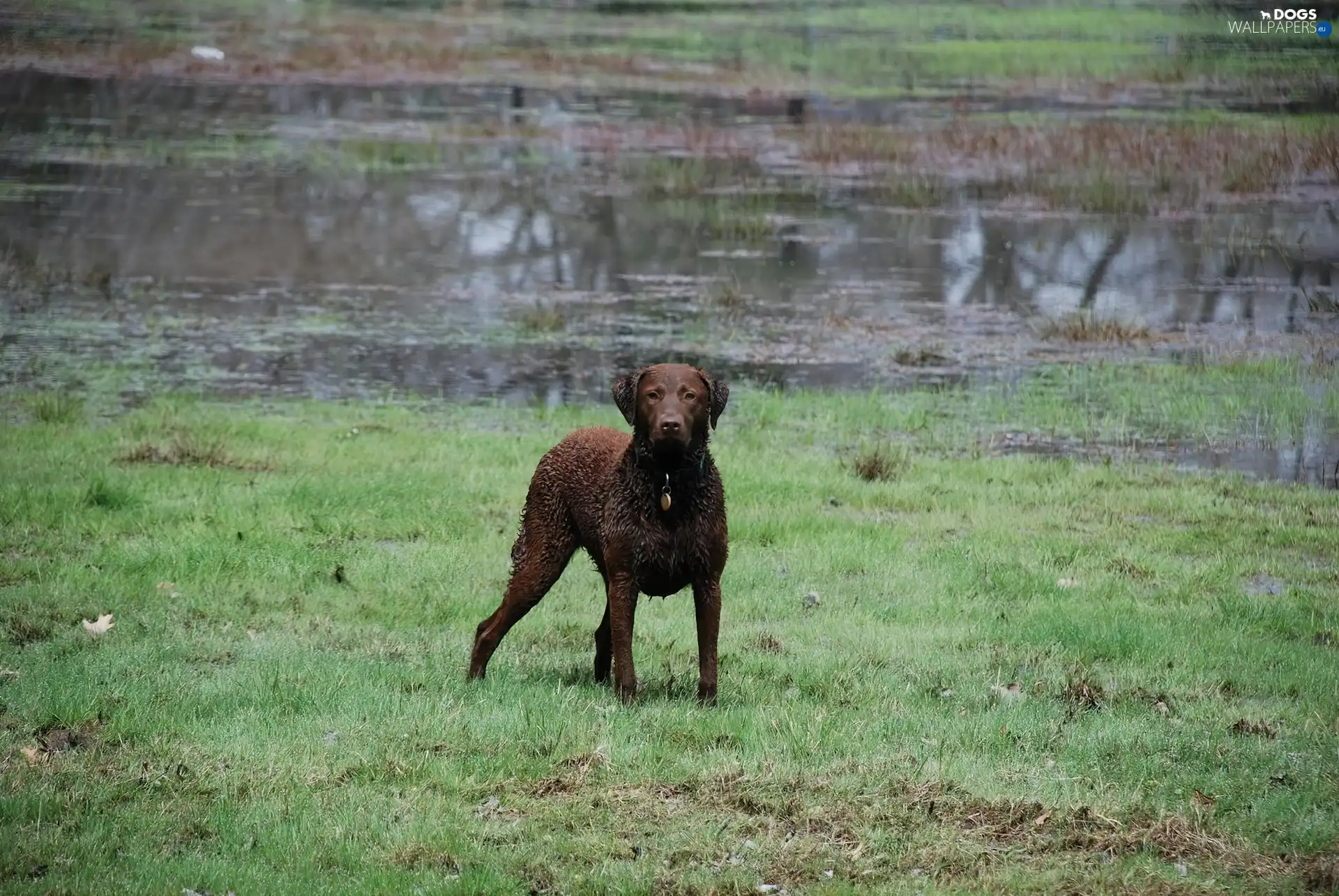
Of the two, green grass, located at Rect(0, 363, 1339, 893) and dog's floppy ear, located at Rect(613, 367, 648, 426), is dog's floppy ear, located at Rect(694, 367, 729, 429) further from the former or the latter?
green grass, located at Rect(0, 363, 1339, 893)

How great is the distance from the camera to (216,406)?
15.9m

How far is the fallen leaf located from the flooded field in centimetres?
751

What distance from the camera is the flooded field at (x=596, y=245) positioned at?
18.7 metres

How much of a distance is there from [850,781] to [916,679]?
1.82m

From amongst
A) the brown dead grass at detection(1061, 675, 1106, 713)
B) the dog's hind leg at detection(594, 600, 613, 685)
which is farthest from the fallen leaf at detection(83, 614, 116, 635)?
the brown dead grass at detection(1061, 675, 1106, 713)

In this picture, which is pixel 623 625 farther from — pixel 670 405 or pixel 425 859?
pixel 425 859

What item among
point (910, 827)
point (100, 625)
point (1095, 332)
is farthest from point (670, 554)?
point (1095, 332)

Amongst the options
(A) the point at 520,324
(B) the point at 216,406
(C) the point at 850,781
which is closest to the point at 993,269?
(A) the point at 520,324

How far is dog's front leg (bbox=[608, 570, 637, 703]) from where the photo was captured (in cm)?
789

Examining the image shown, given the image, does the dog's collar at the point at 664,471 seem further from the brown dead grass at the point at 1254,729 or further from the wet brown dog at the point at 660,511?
the brown dead grass at the point at 1254,729

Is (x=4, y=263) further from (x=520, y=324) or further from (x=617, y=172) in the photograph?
(x=617, y=172)

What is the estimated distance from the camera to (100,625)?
30.1 feet

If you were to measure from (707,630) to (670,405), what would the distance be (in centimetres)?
107

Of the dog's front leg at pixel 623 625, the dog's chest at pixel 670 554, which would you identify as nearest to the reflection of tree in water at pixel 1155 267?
the dog's chest at pixel 670 554
